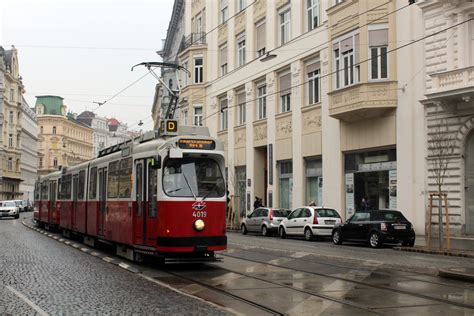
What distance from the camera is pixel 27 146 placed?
113125 millimetres

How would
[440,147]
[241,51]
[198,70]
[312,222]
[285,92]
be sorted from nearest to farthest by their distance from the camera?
[440,147] → [312,222] → [285,92] → [241,51] → [198,70]

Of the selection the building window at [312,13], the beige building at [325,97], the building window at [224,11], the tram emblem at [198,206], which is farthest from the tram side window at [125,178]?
the building window at [224,11]

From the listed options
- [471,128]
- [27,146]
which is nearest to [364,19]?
[471,128]

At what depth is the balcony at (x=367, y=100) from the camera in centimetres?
2738

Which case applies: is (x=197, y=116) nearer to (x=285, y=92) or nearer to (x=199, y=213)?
(x=285, y=92)

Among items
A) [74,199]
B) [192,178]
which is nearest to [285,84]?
[74,199]

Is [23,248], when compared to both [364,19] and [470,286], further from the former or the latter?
[364,19]

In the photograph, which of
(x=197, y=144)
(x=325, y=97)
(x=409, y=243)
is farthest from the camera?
(x=325, y=97)

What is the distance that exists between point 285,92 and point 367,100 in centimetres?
995

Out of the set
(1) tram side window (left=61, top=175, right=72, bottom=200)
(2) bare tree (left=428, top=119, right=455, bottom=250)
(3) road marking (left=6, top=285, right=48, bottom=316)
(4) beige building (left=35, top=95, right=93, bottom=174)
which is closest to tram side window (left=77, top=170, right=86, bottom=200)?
(1) tram side window (left=61, top=175, right=72, bottom=200)

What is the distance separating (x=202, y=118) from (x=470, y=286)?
3948 centimetres

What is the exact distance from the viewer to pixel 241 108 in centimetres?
4359

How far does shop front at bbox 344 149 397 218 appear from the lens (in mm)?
27797

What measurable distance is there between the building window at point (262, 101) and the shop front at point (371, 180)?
33.1ft
